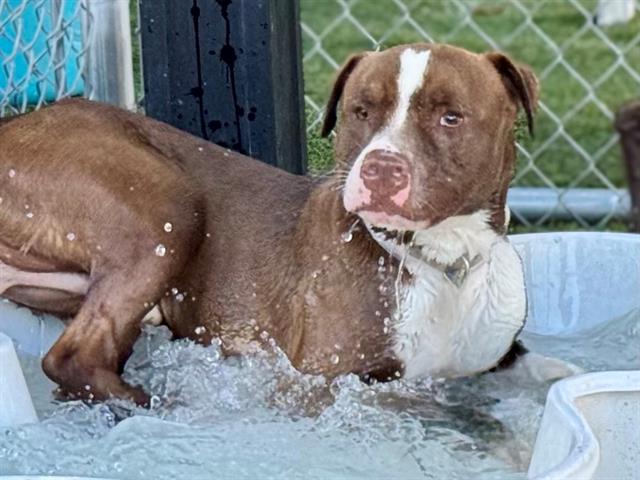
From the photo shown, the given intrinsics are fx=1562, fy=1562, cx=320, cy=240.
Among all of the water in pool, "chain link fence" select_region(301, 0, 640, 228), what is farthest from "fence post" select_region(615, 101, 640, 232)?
"chain link fence" select_region(301, 0, 640, 228)

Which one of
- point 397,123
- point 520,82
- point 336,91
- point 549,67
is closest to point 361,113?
point 397,123

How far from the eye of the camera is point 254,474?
2.75 metres

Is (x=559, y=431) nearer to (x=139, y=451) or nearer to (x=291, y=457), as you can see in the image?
(x=291, y=457)

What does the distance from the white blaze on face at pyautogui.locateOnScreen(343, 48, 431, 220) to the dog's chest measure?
1.00ft

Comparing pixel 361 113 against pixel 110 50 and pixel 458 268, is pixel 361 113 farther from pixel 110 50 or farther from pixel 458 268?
pixel 110 50

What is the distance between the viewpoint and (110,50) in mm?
4102

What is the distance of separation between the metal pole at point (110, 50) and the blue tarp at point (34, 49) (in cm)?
5

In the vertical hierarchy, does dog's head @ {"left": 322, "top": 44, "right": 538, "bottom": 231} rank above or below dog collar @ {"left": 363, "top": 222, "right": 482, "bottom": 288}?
above

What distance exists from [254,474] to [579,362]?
3.96 feet

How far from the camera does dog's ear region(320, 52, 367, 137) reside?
341cm

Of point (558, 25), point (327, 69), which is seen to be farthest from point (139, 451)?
point (558, 25)

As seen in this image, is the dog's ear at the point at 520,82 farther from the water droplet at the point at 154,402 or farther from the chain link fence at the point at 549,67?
the water droplet at the point at 154,402

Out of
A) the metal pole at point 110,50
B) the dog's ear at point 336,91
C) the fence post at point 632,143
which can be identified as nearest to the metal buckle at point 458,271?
the dog's ear at point 336,91

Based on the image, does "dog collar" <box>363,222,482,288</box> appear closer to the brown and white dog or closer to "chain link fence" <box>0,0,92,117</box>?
the brown and white dog
